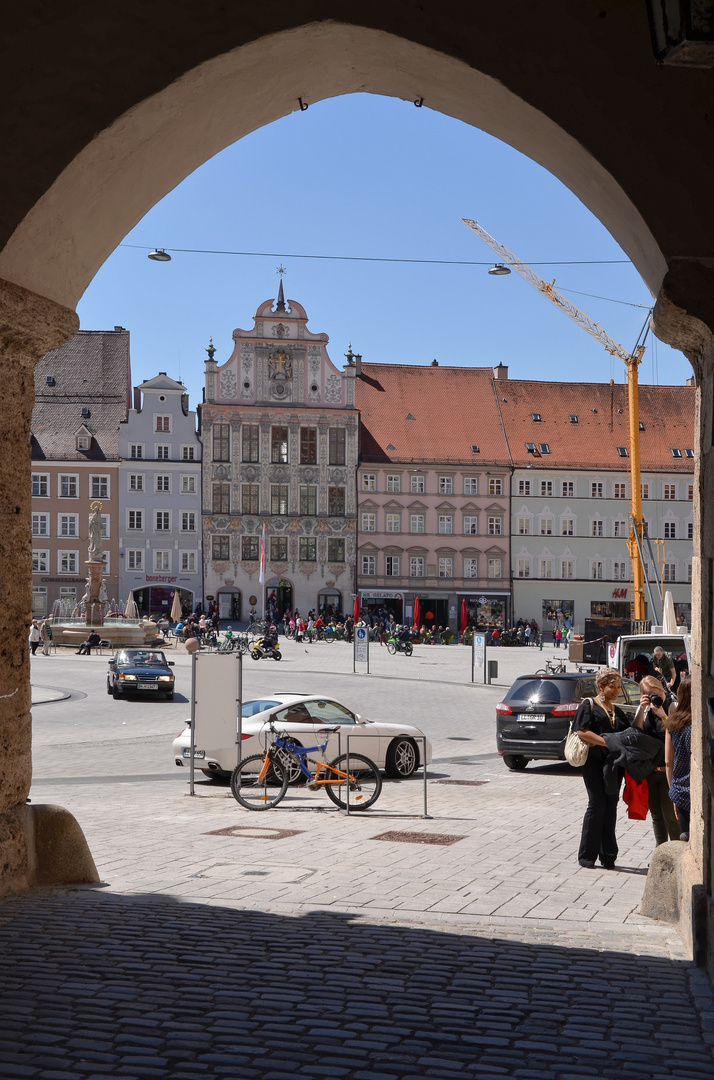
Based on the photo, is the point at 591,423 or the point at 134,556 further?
the point at 591,423

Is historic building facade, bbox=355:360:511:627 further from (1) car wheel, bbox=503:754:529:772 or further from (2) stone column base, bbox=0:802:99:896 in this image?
(2) stone column base, bbox=0:802:99:896

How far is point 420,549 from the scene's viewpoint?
7006cm

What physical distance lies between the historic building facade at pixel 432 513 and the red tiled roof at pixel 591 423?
2194mm

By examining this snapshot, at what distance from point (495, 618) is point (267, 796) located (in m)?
56.9

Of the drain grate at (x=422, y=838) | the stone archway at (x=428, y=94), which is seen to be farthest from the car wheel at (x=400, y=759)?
the stone archway at (x=428, y=94)

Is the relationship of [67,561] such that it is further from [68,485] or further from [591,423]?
[591,423]

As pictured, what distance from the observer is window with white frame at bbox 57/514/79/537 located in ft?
222

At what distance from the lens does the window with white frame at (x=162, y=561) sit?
68125 millimetres

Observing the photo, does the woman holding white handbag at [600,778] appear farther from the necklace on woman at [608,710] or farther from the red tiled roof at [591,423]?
the red tiled roof at [591,423]

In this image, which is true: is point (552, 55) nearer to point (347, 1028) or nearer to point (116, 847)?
point (347, 1028)

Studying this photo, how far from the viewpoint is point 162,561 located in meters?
68.2

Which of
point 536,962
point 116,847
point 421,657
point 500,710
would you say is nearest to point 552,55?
point 536,962

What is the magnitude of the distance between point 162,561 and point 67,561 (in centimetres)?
537

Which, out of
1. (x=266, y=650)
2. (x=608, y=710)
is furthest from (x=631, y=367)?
(x=608, y=710)
